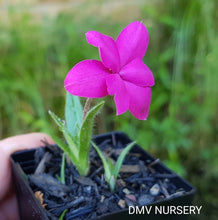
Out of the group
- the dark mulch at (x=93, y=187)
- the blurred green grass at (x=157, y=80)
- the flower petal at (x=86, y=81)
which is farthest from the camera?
the blurred green grass at (x=157, y=80)

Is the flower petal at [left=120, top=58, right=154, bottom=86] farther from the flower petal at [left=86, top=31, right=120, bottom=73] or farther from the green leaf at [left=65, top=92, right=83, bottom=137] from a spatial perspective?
the green leaf at [left=65, top=92, right=83, bottom=137]

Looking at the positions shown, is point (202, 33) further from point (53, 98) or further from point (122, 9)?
point (53, 98)

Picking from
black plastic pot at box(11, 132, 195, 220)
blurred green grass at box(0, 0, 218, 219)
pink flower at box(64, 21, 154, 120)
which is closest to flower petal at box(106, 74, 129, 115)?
pink flower at box(64, 21, 154, 120)

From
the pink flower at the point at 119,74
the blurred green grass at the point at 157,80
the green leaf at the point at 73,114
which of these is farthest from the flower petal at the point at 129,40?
the blurred green grass at the point at 157,80

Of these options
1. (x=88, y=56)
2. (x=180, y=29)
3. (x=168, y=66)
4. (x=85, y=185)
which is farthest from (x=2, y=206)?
(x=168, y=66)

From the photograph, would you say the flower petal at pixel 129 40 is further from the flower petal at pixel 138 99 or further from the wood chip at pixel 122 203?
the wood chip at pixel 122 203

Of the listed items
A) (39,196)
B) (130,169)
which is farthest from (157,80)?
(39,196)
